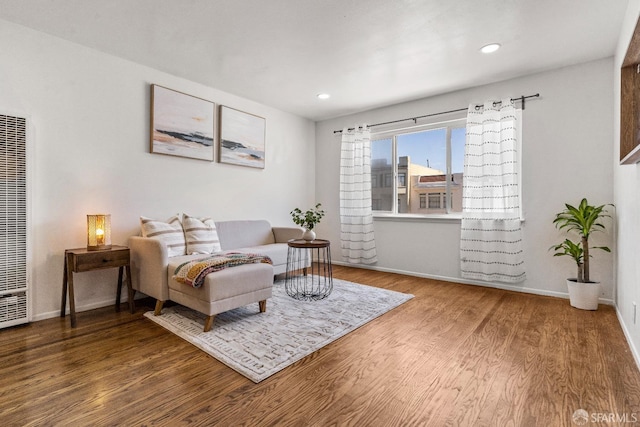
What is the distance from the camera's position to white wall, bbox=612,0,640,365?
1918 mm

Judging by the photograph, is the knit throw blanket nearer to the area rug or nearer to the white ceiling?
the area rug

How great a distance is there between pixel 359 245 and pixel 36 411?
12.6ft

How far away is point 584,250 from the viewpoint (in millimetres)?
2875

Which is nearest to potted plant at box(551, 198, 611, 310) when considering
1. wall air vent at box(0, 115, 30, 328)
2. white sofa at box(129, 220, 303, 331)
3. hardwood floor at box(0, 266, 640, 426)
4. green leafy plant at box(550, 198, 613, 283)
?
green leafy plant at box(550, 198, 613, 283)

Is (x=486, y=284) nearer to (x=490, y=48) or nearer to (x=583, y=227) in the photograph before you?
(x=583, y=227)

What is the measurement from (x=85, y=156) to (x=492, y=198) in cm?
427

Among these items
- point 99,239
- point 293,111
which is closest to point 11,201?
point 99,239

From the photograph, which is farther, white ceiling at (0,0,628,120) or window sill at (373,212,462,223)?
window sill at (373,212,462,223)

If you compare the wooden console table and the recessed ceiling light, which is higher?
the recessed ceiling light

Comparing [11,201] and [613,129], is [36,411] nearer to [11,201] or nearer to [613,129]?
[11,201]

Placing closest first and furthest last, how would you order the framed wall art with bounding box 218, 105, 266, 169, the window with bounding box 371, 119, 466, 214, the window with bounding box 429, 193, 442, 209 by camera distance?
the framed wall art with bounding box 218, 105, 266, 169, the window with bounding box 371, 119, 466, 214, the window with bounding box 429, 193, 442, 209

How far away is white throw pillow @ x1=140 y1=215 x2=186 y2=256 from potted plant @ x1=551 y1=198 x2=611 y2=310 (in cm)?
379

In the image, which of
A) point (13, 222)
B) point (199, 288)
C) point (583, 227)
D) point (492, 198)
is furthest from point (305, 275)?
point (583, 227)

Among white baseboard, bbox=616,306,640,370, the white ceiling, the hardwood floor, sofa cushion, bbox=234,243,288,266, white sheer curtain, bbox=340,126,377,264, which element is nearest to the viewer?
the hardwood floor
